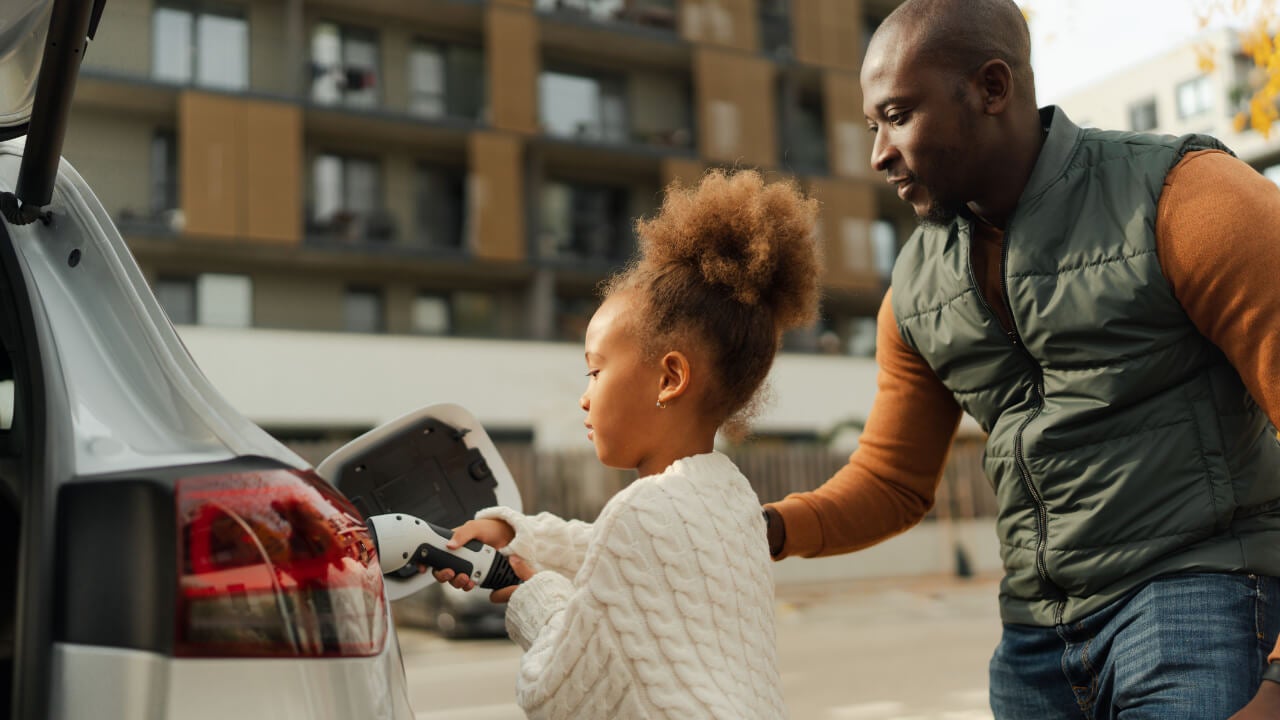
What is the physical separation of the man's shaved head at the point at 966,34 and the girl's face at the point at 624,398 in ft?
2.15

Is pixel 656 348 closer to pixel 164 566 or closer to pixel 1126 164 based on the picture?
pixel 1126 164

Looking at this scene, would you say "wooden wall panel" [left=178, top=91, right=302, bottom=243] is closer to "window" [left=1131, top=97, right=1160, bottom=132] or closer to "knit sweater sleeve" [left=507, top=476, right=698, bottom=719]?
"knit sweater sleeve" [left=507, top=476, right=698, bottom=719]

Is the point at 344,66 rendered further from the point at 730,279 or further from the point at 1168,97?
the point at 1168,97

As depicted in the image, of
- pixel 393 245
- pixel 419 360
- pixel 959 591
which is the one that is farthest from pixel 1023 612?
pixel 393 245

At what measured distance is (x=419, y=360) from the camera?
19531 mm

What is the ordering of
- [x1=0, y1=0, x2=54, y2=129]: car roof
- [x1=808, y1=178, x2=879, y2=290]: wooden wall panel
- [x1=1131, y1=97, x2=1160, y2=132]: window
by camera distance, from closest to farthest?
[x1=0, y1=0, x2=54, y2=129]: car roof
[x1=808, y1=178, x2=879, y2=290]: wooden wall panel
[x1=1131, y1=97, x2=1160, y2=132]: window

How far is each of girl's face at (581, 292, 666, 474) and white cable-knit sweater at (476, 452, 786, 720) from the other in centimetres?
18

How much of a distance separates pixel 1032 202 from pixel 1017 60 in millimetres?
258

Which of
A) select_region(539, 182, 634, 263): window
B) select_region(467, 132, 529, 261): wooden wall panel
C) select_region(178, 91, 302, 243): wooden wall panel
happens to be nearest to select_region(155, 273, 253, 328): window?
select_region(178, 91, 302, 243): wooden wall panel

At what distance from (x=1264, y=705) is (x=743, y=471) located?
58.3 ft

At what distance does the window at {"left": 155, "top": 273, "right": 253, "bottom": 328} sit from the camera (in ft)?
65.1

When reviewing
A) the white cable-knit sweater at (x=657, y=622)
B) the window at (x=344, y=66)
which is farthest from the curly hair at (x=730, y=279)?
the window at (x=344, y=66)

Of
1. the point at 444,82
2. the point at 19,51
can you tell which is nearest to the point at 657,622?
the point at 19,51

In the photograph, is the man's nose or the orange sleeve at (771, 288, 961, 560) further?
the orange sleeve at (771, 288, 961, 560)
